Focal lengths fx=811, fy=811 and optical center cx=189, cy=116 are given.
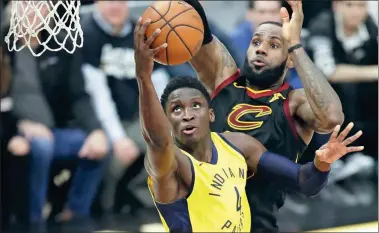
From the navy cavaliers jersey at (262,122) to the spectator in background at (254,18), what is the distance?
84 centimetres

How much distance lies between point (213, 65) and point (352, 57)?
249cm

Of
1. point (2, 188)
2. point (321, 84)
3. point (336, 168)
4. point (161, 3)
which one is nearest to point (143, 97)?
point (161, 3)

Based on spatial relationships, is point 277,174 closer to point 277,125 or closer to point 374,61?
point 277,125

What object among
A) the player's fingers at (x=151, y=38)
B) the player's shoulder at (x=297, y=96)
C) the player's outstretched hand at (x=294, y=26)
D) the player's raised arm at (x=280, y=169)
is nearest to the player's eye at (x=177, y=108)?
the player's raised arm at (x=280, y=169)

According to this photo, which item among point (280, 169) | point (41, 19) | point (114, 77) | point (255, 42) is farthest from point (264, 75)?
point (114, 77)

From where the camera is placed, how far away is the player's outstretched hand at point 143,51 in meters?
3.02

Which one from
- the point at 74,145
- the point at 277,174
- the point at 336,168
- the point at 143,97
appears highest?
the point at 143,97

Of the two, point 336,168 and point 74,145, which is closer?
point 74,145

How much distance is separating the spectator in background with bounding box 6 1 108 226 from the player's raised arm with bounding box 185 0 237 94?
155 centimetres

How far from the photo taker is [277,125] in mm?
3924

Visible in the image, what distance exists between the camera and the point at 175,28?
3420 millimetres

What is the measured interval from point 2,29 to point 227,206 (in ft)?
7.44

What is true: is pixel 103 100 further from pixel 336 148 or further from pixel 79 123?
pixel 336 148

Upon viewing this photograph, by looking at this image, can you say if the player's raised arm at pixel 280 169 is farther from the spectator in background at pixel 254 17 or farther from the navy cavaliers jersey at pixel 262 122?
the spectator in background at pixel 254 17
